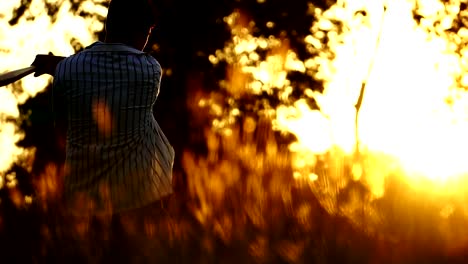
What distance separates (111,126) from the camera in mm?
3893

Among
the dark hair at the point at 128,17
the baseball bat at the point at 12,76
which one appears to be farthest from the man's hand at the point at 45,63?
the dark hair at the point at 128,17

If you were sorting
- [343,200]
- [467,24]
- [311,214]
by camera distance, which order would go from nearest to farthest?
[311,214] < [343,200] < [467,24]

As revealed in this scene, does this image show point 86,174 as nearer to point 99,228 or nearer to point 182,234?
point 99,228

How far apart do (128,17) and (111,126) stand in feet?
1.63

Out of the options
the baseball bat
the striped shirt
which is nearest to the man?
the striped shirt

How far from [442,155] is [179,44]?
23.7ft

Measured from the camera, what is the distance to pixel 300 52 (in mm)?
21156

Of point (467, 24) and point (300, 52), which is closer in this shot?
point (467, 24)

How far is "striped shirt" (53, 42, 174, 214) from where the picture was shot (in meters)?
3.86

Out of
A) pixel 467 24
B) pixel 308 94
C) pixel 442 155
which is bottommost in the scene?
pixel 442 155

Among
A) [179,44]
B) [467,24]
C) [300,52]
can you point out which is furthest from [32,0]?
[467,24]

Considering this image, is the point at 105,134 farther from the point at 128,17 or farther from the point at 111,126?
the point at 128,17

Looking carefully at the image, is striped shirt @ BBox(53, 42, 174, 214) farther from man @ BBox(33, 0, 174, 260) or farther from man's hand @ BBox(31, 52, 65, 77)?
man's hand @ BBox(31, 52, 65, 77)

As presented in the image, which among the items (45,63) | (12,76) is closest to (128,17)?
(45,63)
